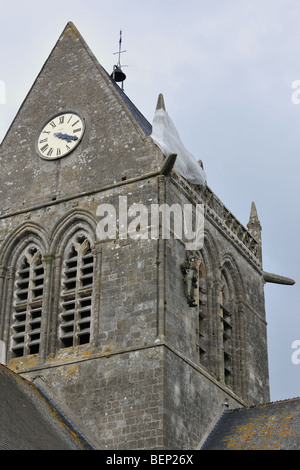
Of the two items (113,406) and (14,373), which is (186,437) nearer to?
(113,406)

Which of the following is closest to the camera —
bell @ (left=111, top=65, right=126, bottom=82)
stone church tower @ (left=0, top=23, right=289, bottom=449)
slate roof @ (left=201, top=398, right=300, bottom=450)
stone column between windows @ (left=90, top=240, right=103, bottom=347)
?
slate roof @ (left=201, top=398, right=300, bottom=450)

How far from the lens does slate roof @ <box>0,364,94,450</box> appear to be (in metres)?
19.2

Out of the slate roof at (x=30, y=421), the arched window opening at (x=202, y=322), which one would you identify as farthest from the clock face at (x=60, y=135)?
the slate roof at (x=30, y=421)

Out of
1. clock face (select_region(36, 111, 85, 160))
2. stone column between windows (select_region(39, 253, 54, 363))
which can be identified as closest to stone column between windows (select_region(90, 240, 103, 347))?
stone column between windows (select_region(39, 253, 54, 363))

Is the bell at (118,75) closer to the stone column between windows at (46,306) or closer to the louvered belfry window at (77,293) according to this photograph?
the louvered belfry window at (77,293)

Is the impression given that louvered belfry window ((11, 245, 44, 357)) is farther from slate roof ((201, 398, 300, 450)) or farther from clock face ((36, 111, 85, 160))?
slate roof ((201, 398, 300, 450))

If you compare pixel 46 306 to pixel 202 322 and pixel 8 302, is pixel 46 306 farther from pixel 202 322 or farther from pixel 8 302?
pixel 202 322

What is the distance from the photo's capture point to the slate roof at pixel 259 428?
69.8ft

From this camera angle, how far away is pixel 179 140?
1025 inches

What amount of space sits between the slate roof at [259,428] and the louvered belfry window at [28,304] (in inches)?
184

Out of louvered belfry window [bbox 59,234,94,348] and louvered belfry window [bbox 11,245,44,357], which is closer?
louvered belfry window [bbox 59,234,94,348]

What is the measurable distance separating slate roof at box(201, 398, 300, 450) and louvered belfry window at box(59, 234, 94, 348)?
3.64 metres

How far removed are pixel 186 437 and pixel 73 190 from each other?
6.89 metres

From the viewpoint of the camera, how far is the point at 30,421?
20.4 meters
